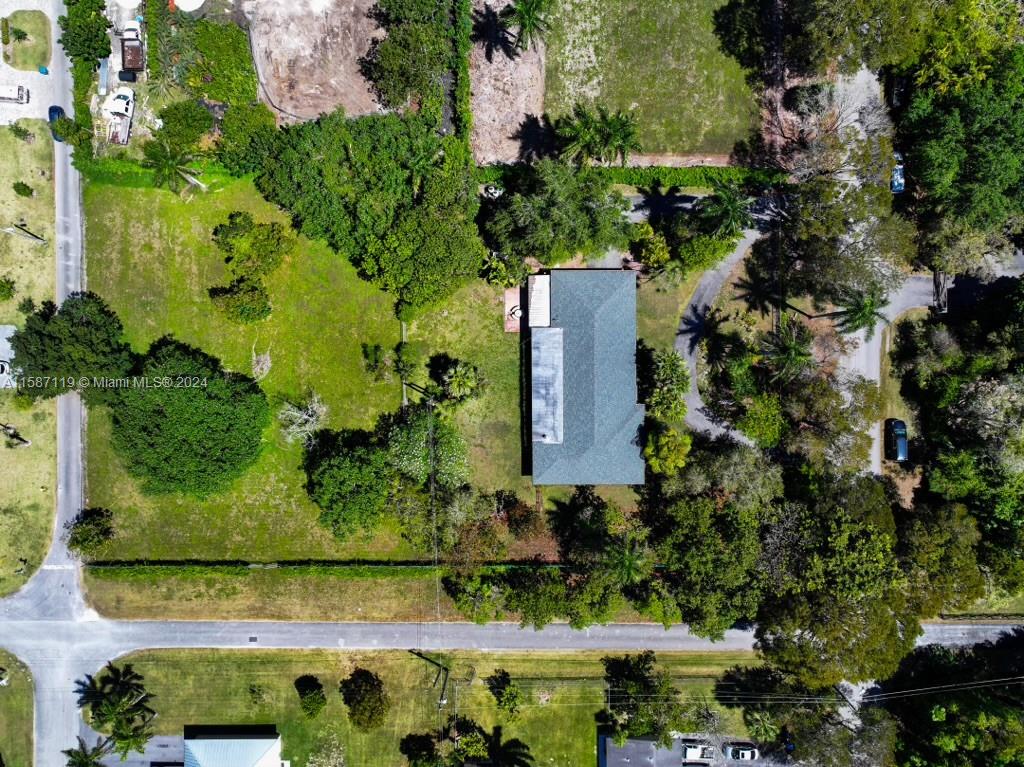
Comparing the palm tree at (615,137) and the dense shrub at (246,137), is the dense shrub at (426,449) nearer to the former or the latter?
the dense shrub at (246,137)

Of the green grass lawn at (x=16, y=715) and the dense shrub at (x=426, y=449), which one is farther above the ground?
the dense shrub at (x=426, y=449)

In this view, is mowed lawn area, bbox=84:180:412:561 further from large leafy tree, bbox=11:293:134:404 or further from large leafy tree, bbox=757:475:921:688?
large leafy tree, bbox=757:475:921:688

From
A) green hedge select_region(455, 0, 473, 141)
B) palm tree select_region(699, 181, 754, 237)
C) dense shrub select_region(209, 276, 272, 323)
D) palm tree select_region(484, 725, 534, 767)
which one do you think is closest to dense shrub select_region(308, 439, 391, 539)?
dense shrub select_region(209, 276, 272, 323)

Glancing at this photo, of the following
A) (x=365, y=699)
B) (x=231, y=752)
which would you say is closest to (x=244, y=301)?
(x=365, y=699)

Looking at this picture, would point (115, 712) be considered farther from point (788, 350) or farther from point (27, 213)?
point (788, 350)

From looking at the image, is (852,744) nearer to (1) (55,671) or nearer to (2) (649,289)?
(2) (649,289)

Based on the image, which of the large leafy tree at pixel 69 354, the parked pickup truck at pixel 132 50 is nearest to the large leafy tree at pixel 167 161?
the parked pickup truck at pixel 132 50
